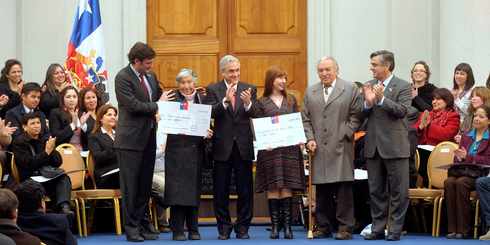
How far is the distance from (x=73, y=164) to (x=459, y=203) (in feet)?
13.3

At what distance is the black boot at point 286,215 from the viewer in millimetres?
12906

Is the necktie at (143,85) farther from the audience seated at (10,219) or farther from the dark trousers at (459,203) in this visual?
the audience seated at (10,219)

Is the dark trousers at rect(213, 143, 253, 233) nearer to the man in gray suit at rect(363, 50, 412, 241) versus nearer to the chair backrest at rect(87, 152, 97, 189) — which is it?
the man in gray suit at rect(363, 50, 412, 241)

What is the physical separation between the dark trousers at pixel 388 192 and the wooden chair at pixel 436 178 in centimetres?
57

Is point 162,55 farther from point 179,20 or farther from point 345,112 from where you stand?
point 345,112

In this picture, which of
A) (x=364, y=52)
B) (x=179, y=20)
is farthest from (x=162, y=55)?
(x=364, y=52)

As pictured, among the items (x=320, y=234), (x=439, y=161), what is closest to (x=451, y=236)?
(x=439, y=161)

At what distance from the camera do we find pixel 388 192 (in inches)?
514

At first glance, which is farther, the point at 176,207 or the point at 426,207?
the point at 426,207

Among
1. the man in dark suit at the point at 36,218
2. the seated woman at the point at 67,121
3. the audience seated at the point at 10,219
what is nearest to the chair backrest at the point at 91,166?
the seated woman at the point at 67,121

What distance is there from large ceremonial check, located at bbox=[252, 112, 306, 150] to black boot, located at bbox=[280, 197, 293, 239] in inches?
22.4

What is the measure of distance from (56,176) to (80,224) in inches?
25.2

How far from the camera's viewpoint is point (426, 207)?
14.0 meters

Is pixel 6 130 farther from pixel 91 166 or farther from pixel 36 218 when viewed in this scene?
pixel 36 218
